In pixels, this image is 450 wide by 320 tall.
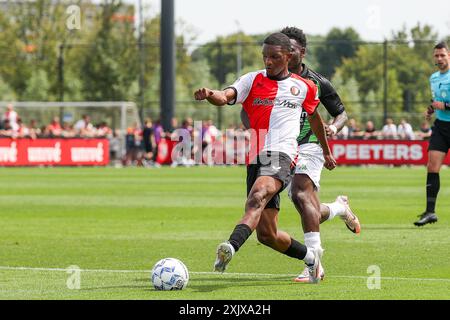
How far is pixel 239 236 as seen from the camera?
977 centimetres

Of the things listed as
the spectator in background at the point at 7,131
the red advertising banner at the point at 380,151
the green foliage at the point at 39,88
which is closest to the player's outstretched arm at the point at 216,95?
the red advertising banner at the point at 380,151

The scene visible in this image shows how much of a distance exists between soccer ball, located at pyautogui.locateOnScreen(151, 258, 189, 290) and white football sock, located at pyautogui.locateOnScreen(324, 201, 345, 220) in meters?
3.23

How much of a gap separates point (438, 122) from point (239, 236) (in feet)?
26.3

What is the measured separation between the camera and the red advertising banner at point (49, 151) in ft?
145

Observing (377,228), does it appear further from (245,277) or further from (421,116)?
(421,116)

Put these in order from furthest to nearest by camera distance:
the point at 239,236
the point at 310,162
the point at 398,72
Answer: the point at 398,72, the point at 310,162, the point at 239,236

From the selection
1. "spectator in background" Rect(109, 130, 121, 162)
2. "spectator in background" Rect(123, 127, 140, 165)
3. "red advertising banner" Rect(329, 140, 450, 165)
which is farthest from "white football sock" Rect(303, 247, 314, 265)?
"spectator in background" Rect(109, 130, 121, 162)

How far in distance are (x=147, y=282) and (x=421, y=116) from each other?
53.2 metres

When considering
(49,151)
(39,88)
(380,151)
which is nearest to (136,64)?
(39,88)

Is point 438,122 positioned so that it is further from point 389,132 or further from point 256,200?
point 389,132

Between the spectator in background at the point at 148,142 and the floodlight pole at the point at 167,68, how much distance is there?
10.5 ft

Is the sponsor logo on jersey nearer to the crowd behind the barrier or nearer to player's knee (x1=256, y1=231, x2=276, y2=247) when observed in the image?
player's knee (x1=256, y1=231, x2=276, y2=247)

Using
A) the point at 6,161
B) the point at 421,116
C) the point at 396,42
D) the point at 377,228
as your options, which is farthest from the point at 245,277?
the point at 421,116

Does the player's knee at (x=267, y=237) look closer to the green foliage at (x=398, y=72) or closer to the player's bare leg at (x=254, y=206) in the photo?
the player's bare leg at (x=254, y=206)
